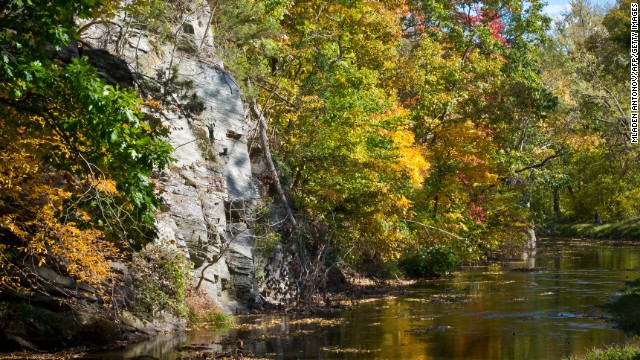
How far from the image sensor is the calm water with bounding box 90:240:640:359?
16641 mm

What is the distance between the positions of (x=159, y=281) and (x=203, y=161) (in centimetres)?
526

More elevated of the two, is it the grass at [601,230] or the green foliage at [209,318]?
the grass at [601,230]

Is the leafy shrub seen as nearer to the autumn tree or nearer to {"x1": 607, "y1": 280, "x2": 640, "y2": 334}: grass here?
{"x1": 607, "y1": 280, "x2": 640, "y2": 334}: grass

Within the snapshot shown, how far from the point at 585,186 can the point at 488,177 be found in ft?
121

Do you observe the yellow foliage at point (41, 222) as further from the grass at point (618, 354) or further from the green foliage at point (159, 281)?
the grass at point (618, 354)

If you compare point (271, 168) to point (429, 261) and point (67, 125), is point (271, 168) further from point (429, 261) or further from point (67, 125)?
point (67, 125)

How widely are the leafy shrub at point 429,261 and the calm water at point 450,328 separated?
3310 millimetres

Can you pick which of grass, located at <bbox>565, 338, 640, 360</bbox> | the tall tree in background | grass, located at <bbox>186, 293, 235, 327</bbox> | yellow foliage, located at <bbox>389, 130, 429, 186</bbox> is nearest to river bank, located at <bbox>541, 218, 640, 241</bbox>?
the tall tree in background

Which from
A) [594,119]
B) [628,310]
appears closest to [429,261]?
[594,119]

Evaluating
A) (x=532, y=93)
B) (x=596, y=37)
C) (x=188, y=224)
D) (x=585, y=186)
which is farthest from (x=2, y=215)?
(x=585, y=186)

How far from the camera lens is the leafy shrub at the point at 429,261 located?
3453 cm

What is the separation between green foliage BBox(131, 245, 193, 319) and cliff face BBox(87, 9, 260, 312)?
0.54 metres

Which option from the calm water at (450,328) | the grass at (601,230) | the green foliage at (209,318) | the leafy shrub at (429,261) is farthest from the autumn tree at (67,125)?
the grass at (601,230)

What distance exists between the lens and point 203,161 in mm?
24406
